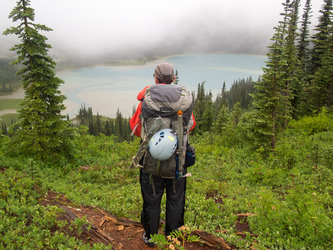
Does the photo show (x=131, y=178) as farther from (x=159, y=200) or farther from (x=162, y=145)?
(x=162, y=145)

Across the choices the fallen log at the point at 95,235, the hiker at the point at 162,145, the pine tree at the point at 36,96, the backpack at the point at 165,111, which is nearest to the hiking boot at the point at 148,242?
the hiker at the point at 162,145

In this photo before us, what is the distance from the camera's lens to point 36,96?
9.84m

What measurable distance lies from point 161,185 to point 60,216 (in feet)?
7.42

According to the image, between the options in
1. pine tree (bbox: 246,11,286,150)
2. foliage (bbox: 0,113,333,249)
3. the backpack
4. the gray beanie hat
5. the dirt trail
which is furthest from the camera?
pine tree (bbox: 246,11,286,150)

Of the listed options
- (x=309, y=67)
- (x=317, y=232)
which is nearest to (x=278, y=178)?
(x=317, y=232)

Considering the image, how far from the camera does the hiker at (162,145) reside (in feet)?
11.6

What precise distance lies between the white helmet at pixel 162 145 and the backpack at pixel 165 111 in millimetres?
205

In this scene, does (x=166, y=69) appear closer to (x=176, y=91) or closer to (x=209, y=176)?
(x=176, y=91)

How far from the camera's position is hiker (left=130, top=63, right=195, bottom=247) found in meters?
3.54

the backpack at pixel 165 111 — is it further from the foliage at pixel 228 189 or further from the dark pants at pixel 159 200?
the foliage at pixel 228 189

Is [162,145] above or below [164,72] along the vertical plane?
below

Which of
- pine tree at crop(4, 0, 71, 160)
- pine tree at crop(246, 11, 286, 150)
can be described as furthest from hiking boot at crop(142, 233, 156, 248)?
pine tree at crop(246, 11, 286, 150)

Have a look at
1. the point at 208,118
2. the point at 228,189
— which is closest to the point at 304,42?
the point at 208,118

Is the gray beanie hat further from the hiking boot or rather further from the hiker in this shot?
the hiking boot
